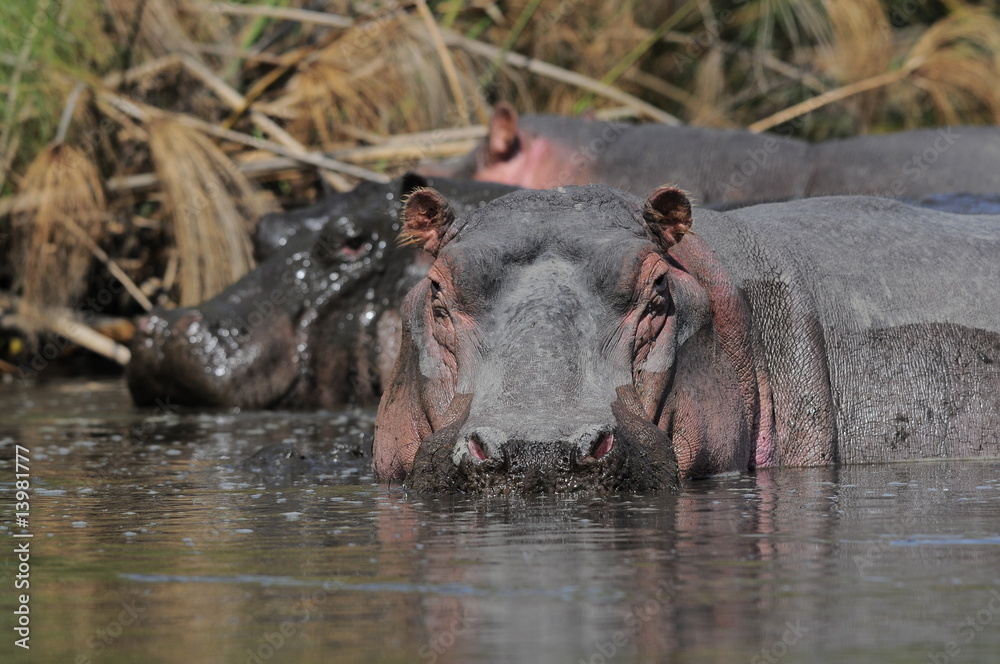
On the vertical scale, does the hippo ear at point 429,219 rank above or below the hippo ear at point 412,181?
below

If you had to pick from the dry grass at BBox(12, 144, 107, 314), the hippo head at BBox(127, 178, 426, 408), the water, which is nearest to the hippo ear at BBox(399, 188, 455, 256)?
the water

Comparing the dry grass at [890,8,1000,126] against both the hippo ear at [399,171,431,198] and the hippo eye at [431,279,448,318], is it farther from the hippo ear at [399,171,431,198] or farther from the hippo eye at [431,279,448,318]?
the hippo eye at [431,279,448,318]

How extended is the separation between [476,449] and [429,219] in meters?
1.26

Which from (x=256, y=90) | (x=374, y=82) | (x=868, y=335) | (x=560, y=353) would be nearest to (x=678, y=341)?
(x=560, y=353)

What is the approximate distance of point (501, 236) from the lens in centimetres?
550

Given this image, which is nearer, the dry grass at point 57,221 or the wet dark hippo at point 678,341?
the wet dark hippo at point 678,341

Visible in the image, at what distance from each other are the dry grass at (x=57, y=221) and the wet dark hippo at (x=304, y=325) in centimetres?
155

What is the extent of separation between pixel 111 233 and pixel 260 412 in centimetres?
322

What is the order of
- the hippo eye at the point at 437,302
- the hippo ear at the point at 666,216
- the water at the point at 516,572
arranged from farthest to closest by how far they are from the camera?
the hippo ear at the point at 666,216 → the hippo eye at the point at 437,302 → the water at the point at 516,572

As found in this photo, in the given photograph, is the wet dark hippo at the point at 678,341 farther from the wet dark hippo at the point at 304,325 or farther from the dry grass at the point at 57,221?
the dry grass at the point at 57,221

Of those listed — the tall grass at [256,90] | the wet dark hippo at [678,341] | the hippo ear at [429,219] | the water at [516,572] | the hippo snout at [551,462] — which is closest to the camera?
the water at [516,572]

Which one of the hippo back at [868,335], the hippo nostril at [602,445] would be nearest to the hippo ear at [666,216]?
the hippo back at [868,335]

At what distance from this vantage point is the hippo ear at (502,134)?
39.4 ft

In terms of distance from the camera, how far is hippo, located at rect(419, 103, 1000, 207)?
11.9 m
